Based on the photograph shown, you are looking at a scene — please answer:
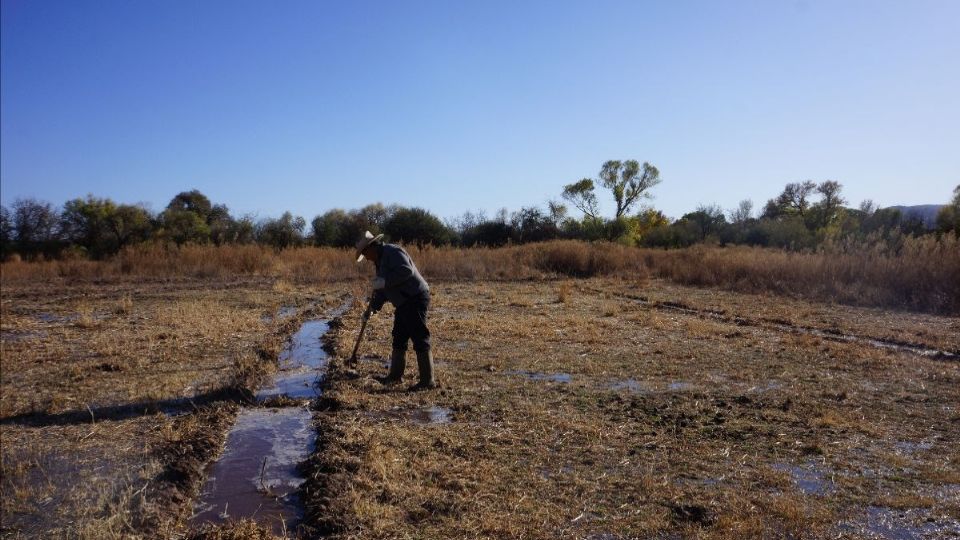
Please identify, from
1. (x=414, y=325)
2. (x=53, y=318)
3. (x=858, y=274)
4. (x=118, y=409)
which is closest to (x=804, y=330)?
(x=858, y=274)

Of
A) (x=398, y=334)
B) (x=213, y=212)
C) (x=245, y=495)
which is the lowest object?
(x=245, y=495)

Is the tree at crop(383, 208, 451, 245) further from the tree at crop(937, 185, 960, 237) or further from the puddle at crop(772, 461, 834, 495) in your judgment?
the puddle at crop(772, 461, 834, 495)

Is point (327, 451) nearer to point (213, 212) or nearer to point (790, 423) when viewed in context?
point (790, 423)

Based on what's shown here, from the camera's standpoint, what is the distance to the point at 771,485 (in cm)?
442

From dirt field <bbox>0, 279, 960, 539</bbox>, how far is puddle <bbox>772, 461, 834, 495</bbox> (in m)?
0.02

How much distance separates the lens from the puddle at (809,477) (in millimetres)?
4371

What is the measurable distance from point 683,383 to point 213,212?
41794 mm

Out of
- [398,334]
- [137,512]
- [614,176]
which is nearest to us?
[137,512]

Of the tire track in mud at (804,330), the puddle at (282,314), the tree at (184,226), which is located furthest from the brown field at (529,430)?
the tree at (184,226)

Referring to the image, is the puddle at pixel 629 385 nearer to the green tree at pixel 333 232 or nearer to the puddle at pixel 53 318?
the puddle at pixel 53 318

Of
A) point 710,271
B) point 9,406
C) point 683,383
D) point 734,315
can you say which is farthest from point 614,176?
point 9,406

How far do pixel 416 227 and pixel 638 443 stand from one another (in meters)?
31.0

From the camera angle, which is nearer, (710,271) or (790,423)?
(790,423)

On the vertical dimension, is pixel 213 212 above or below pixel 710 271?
above
